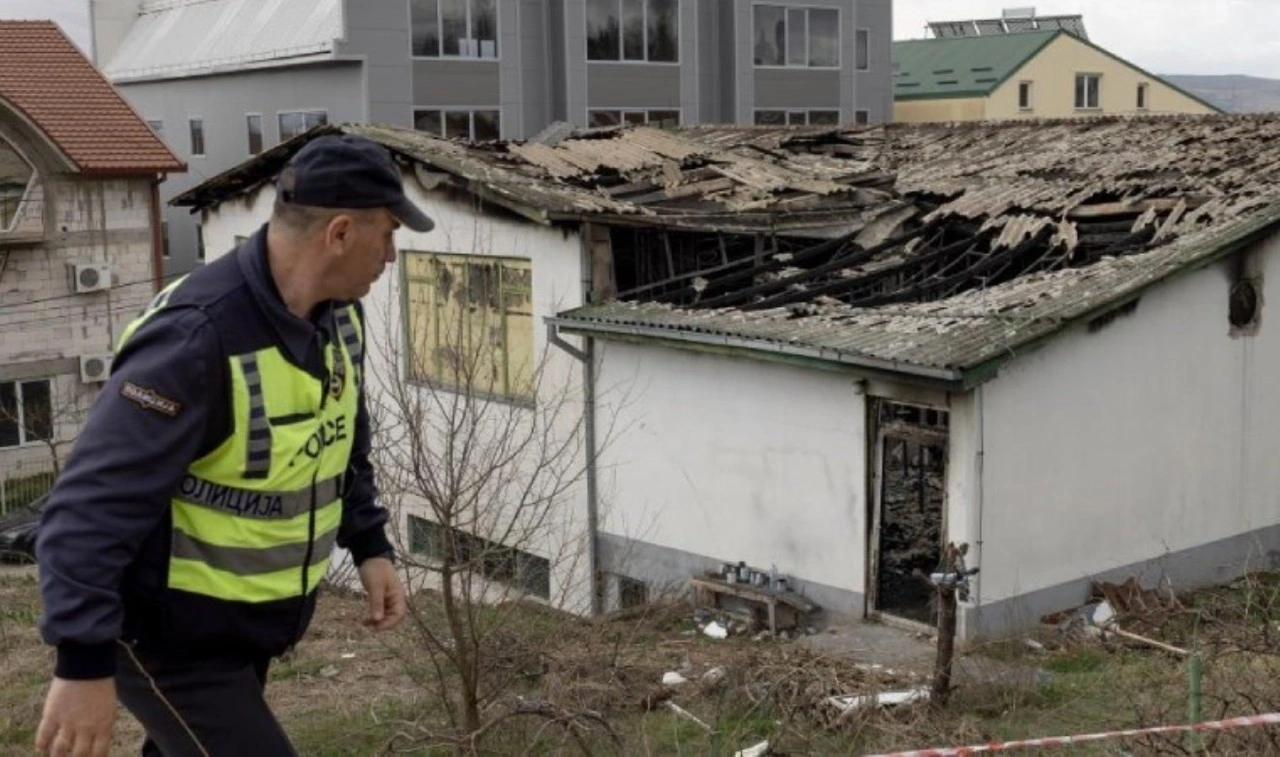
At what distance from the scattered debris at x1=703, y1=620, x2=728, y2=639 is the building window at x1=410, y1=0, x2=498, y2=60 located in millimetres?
21314

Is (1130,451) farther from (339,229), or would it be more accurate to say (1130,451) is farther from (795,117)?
(795,117)

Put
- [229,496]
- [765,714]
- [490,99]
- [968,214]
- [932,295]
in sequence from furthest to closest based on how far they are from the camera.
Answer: [490,99]
[968,214]
[932,295]
[765,714]
[229,496]

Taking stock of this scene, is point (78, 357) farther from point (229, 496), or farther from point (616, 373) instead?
point (229, 496)

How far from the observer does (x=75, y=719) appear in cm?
263

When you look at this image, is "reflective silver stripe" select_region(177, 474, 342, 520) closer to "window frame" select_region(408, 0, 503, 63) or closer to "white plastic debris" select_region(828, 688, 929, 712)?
"white plastic debris" select_region(828, 688, 929, 712)

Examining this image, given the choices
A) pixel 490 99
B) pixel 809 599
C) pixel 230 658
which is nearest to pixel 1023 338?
pixel 809 599

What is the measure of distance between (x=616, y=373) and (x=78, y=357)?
13.6 metres

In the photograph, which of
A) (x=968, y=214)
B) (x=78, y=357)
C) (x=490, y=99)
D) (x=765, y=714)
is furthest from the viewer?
(x=490, y=99)

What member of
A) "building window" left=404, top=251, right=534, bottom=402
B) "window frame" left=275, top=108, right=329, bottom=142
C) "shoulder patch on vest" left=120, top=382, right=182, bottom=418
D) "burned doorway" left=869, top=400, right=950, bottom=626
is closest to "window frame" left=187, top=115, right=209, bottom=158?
"window frame" left=275, top=108, right=329, bottom=142

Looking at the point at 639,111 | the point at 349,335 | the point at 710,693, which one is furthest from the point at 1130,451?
the point at 639,111

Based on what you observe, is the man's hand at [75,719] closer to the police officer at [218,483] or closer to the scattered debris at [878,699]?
the police officer at [218,483]

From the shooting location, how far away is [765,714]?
754cm

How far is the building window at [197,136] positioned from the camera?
1375 inches

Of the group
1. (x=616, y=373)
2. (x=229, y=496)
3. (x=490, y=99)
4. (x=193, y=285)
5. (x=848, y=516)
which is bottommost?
(x=848, y=516)
